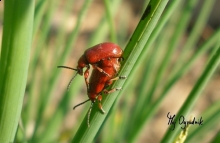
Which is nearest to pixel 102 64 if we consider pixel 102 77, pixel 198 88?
pixel 102 77

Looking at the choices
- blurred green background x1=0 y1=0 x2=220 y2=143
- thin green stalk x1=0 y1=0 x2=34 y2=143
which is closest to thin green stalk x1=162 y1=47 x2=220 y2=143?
blurred green background x1=0 y1=0 x2=220 y2=143

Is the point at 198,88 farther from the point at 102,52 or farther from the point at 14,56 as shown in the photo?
the point at 14,56

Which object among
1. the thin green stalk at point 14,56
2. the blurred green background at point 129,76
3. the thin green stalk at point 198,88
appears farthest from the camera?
the blurred green background at point 129,76

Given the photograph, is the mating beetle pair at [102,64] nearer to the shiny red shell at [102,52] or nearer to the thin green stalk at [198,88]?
the shiny red shell at [102,52]

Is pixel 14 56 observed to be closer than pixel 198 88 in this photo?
Yes

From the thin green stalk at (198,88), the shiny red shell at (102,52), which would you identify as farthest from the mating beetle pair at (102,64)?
the thin green stalk at (198,88)
